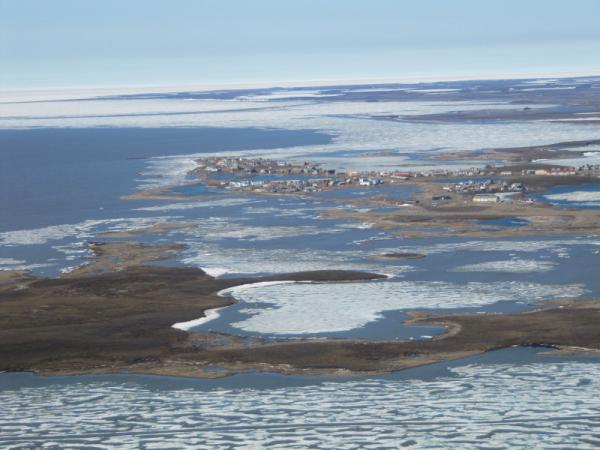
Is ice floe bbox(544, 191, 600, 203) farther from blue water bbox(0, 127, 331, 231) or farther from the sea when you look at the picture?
blue water bbox(0, 127, 331, 231)

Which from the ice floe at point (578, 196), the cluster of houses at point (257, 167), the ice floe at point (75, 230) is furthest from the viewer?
the cluster of houses at point (257, 167)

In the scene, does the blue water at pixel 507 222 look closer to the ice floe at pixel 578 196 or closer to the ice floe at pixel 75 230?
the ice floe at pixel 578 196

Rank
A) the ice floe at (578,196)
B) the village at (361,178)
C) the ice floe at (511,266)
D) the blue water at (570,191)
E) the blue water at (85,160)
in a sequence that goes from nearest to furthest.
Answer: the ice floe at (511,266), the blue water at (570,191), the ice floe at (578,196), the blue water at (85,160), the village at (361,178)

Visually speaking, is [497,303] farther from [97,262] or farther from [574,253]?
[97,262]

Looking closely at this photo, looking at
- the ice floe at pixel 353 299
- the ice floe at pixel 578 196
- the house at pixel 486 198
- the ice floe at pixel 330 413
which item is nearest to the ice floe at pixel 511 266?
the ice floe at pixel 353 299

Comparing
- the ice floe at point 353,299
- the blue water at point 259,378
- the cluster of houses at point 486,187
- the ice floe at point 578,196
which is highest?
the cluster of houses at point 486,187

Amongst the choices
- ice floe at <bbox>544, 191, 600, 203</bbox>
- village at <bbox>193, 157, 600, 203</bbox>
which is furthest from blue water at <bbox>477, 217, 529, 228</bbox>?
village at <bbox>193, 157, 600, 203</bbox>

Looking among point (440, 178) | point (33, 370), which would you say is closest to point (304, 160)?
point (440, 178)
